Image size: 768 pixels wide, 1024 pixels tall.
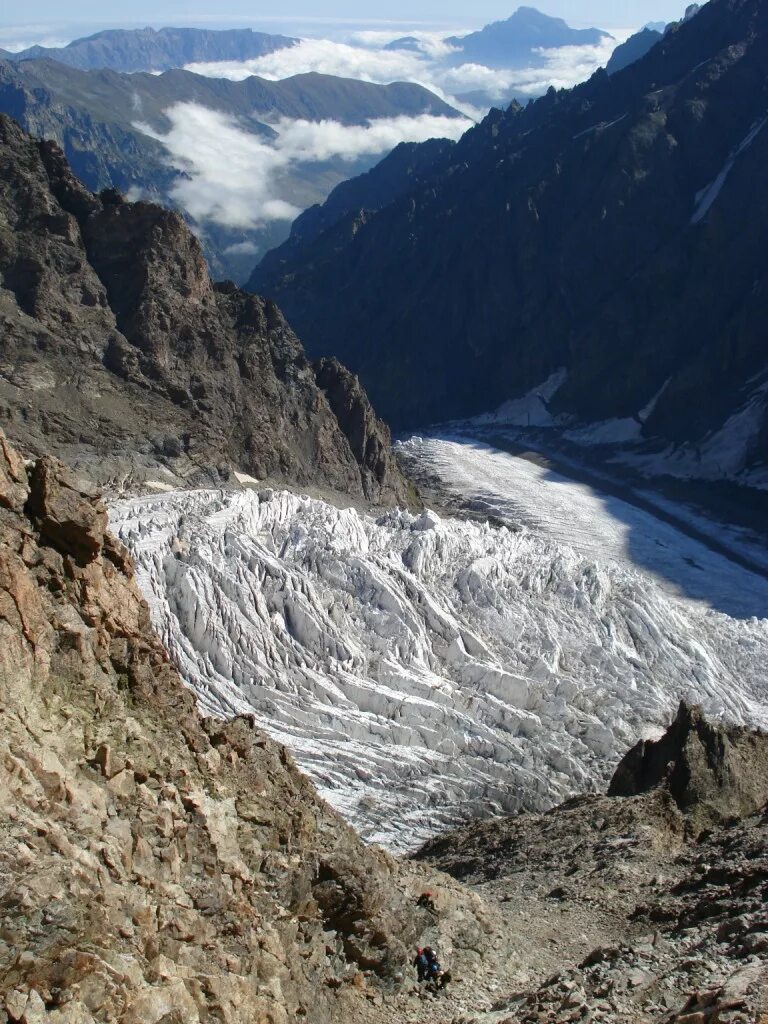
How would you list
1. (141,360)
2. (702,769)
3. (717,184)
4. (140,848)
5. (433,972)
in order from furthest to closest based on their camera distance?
(717,184) < (141,360) < (702,769) < (433,972) < (140,848)

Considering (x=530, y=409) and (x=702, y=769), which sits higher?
(x=530, y=409)

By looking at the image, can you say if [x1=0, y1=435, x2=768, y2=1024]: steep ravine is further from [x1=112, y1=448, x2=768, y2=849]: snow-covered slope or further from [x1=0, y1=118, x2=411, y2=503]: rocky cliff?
[x1=0, y1=118, x2=411, y2=503]: rocky cliff

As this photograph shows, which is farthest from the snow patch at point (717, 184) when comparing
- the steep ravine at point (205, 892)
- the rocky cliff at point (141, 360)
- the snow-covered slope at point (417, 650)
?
the steep ravine at point (205, 892)

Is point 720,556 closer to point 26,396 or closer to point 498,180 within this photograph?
point 26,396

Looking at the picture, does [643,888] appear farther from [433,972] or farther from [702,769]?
[702,769]

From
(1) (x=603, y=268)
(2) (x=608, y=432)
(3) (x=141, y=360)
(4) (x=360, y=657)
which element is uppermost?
(1) (x=603, y=268)

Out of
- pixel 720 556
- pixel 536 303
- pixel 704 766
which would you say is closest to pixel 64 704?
pixel 704 766

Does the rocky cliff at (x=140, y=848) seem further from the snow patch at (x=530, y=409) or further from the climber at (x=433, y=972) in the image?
the snow patch at (x=530, y=409)

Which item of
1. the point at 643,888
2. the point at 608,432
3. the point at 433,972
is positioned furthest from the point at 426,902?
the point at 608,432
